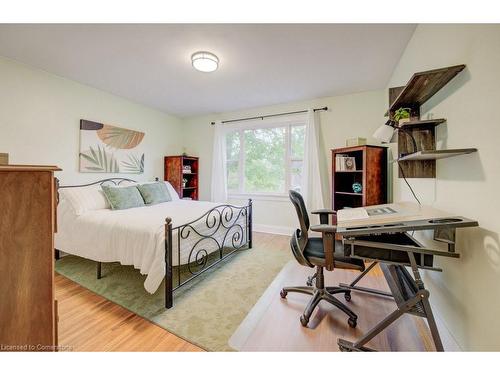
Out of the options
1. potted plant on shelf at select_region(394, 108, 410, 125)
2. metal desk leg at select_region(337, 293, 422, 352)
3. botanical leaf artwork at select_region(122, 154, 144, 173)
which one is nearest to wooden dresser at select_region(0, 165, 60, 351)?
metal desk leg at select_region(337, 293, 422, 352)

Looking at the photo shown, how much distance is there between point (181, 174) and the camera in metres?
4.28

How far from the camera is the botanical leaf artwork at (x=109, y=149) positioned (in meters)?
3.12

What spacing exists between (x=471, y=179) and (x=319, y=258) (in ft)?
3.28

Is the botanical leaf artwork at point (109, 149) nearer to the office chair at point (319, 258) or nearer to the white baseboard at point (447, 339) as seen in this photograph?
the office chair at point (319, 258)

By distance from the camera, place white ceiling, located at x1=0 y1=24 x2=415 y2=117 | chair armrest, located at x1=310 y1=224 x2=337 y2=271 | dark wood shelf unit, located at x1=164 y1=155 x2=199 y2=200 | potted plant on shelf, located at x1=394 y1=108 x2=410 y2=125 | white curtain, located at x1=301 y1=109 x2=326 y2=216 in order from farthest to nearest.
Answer: dark wood shelf unit, located at x1=164 y1=155 x2=199 y2=200, white curtain, located at x1=301 y1=109 x2=326 y2=216, white ceiling, located at x1=0 y1=24 x2=415 y2=117, potted plant on shelf, located at x1=394 y1=108 x2=410 y2=125, chair armrest, located at x1=310 y1=224 x2=337 y2=271

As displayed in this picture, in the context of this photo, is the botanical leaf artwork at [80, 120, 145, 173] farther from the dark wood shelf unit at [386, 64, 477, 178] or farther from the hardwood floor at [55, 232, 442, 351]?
the dark wood shelf unit at [386, 64, 477, 178]

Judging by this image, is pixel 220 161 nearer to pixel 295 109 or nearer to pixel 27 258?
pixel 295 109

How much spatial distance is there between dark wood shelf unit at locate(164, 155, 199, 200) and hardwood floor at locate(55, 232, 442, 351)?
2.55 meters

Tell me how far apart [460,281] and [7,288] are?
7.41 feet

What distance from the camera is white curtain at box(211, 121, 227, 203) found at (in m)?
4.37

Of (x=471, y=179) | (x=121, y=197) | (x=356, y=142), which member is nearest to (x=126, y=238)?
(x=121, y=197)

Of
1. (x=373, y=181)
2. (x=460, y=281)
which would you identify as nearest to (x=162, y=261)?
(x=460, y=281)

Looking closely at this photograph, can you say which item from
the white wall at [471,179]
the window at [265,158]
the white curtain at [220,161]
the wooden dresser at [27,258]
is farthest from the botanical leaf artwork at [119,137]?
the white wall at [471,179]

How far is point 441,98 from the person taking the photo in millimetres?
1467
